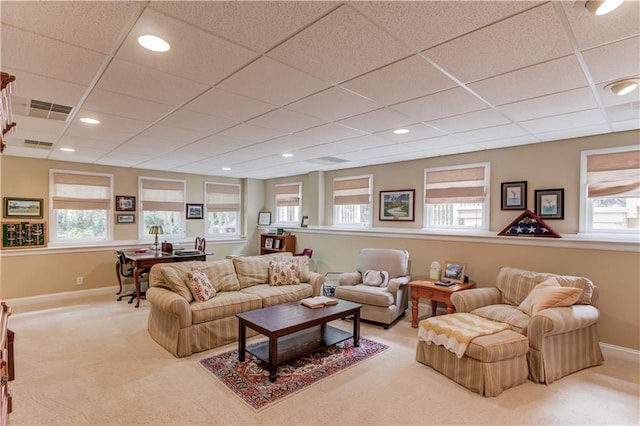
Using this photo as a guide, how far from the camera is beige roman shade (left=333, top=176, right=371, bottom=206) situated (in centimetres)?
595

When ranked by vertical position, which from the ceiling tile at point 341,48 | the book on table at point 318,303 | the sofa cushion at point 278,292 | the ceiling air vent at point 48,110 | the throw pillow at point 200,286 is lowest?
the sofa cushion at point 278,292

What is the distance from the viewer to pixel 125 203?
20.5 feet

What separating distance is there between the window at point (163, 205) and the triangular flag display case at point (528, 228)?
622 centimetres

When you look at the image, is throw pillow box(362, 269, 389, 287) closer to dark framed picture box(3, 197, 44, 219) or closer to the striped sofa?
the striped sofa

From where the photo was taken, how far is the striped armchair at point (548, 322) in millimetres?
2801

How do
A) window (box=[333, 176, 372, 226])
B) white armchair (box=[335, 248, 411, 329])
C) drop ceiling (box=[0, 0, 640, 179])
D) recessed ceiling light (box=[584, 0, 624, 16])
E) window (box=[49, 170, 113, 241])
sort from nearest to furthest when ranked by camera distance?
recessed ceiling light (box=[584, 0, 624, 16]) → drop ceiling (box=[0, 0, 640, 179]) → white armchair (box=[335, 248, 411, 329]) → window (box=[49, 170, 113, 241]) → window (box=[333, 176, 372, 226])

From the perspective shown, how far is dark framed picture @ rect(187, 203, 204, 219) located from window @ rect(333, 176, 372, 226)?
316 centimetres

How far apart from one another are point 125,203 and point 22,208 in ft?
4.87

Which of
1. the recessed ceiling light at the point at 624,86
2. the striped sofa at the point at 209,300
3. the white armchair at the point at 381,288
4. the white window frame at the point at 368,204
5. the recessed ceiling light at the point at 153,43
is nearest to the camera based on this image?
the recessed ceiling light at the point at 153,43

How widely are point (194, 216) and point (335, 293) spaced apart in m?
4.21

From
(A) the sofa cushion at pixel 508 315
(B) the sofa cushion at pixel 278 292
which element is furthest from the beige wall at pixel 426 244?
(B) the sofa cushion at pixel 278 292

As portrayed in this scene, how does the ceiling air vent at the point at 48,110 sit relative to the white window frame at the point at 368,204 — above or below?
above

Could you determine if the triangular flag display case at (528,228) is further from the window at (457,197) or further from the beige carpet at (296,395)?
the beige carpet at (296,395)

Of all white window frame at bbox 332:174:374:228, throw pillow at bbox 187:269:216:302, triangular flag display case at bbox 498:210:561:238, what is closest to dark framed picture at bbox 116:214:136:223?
throw pillow at bbox 187:269:216:302
